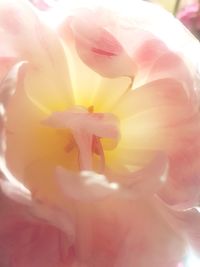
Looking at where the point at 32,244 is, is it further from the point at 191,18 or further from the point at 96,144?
the point at 191,18

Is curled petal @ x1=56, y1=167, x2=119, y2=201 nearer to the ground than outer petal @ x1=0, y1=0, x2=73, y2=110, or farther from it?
nearer to the ground

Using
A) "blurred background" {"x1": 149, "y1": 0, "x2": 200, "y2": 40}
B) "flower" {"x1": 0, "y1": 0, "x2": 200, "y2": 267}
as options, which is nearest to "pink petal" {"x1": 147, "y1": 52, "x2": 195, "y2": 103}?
"flower" {"x1": 0, "y1": 0, "x2": 200, "y2": 267}

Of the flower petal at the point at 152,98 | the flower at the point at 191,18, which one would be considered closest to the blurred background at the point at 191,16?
the flower at the point at 191,18

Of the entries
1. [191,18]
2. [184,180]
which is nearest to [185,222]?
[184,180]

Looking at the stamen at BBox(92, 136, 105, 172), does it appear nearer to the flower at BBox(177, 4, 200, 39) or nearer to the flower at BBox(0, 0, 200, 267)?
the flower at BBox(0, 0, 200, 267)

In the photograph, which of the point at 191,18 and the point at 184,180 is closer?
the point at 184,180
